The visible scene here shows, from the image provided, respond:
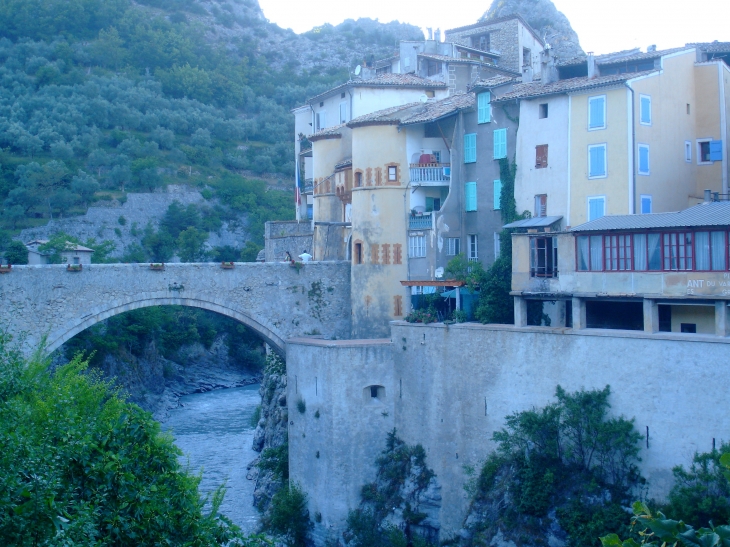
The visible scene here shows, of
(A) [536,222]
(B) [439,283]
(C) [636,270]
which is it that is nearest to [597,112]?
(A) [536,222]

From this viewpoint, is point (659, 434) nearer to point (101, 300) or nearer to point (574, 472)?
point (574, 472)

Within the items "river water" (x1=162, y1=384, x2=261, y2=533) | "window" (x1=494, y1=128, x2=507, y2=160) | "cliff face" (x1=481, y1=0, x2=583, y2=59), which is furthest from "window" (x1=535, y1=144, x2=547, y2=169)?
"cliff face" (x1=481, y1=0, x2=583, y2=59)

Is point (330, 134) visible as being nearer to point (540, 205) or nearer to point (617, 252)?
point (540, 205)

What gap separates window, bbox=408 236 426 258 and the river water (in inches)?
415

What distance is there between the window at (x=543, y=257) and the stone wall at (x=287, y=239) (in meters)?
14.6

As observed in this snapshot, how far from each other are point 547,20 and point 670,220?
1572 inches

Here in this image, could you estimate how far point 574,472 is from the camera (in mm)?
23500

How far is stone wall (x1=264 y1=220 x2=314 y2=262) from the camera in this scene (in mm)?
39625

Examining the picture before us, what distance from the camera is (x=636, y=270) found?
76.2 feet

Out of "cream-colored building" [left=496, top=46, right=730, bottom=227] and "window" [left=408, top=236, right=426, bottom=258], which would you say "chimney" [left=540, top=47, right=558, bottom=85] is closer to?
"cream-colored building" [left=496, top=46, right=730, bottom=227]

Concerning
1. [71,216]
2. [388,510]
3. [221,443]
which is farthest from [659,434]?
[71,216]

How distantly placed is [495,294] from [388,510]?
7.55 m

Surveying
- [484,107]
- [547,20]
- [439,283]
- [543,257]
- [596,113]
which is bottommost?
[439,283]

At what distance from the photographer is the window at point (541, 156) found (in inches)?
1115
